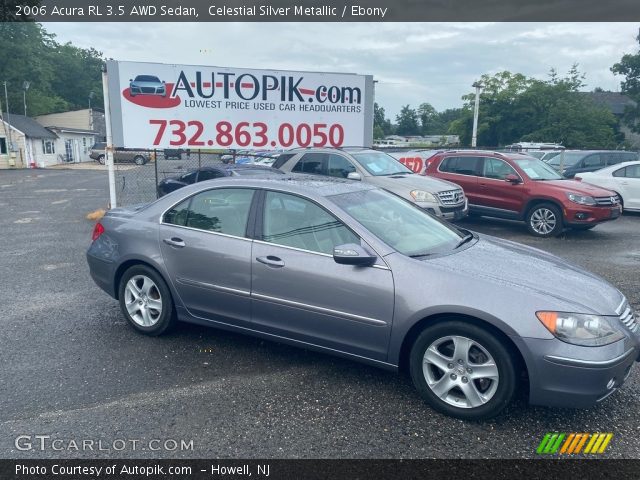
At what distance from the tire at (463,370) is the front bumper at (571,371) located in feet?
0.46

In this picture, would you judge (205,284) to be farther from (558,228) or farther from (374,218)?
(558,228)

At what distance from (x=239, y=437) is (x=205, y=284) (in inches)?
58.4

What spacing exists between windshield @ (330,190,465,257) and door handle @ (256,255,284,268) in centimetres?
65

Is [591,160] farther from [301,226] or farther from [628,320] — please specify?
[301,226]

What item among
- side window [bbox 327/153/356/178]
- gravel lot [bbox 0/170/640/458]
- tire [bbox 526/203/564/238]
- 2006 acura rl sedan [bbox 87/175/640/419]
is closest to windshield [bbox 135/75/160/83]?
side window [bbox 327/153/356/178]

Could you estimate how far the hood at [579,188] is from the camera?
9.73 meters

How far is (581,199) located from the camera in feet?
31.7

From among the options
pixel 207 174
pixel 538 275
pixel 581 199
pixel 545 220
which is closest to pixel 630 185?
pixel 581 199

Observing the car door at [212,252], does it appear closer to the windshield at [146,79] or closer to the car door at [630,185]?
the windshield at [146,79]

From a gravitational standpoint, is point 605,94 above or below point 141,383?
above

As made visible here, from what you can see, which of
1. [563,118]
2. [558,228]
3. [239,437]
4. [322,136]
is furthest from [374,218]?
[563,118]

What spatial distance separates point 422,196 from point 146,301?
5.90m

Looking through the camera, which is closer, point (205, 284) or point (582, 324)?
point (582, 324)

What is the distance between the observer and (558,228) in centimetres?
991
